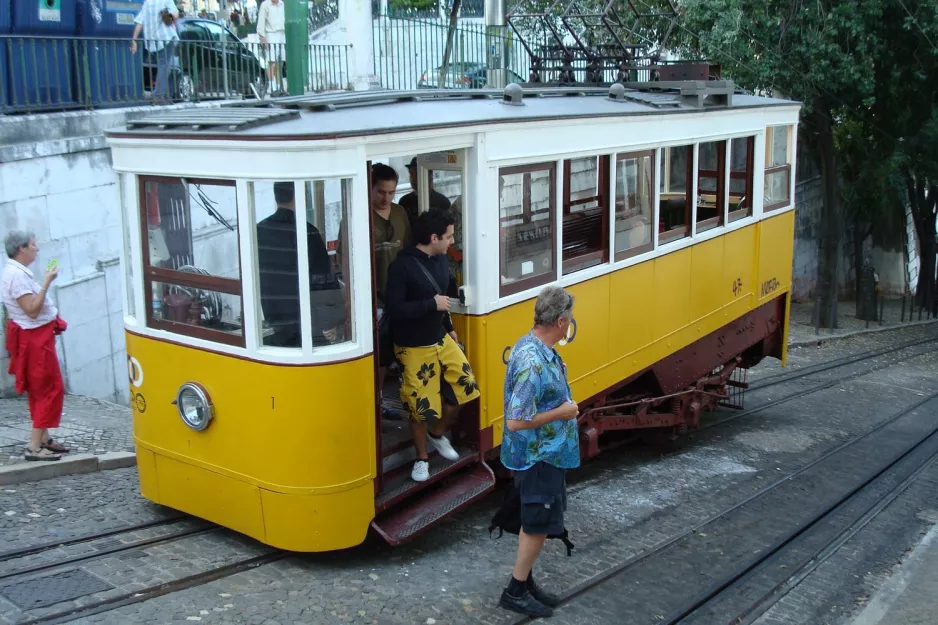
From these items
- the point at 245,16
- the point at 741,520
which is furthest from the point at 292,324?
the point at 245,16

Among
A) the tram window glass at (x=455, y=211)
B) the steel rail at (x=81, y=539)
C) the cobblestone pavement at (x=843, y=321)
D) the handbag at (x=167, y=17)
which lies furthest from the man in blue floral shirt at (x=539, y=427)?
the cobblestone pavement at (x=843, y=321)

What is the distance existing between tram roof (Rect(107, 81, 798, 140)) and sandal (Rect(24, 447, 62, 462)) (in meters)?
2.31

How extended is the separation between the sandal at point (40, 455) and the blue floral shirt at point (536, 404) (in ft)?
11.1

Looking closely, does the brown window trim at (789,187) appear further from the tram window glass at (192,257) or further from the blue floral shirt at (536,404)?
the tram window glass at (192,257)

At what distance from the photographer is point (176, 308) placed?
5414 mm

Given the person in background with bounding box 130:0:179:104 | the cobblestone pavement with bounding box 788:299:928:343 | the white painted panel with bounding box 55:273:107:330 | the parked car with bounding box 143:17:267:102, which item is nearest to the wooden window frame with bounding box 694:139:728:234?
the parked car with bounding box 143:17:267:102

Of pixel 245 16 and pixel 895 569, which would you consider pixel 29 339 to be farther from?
pixel 245 16

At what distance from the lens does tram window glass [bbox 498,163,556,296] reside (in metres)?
6.00

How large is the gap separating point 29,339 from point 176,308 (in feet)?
4.82

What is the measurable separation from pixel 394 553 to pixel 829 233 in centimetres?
1662

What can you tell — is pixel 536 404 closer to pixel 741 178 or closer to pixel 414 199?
pixel 414 199

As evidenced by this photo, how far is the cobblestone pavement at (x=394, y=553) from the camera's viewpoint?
15.6 ft

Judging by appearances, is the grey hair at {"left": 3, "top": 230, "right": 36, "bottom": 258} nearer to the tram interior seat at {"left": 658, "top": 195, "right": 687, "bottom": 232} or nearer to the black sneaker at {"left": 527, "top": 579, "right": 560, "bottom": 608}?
the black sneaker at {"left": 527, "top": 579, "right": 560, "bottom": 608}

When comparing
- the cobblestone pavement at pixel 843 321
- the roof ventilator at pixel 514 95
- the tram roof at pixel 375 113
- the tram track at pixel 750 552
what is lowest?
the cobblestone pavement at pixel 843 321
